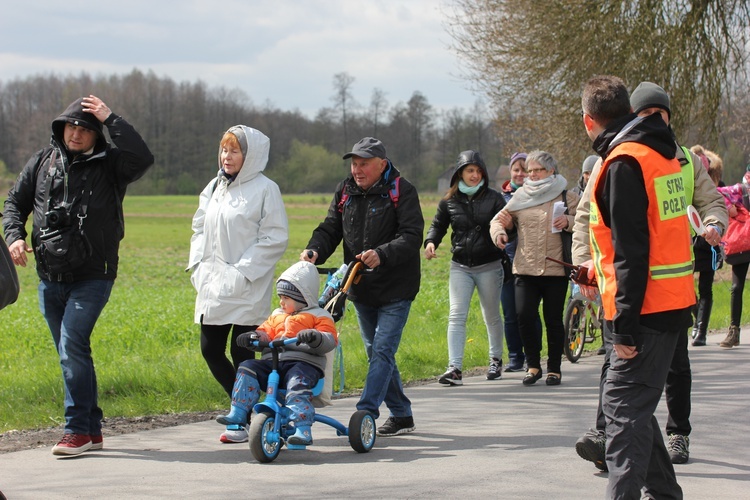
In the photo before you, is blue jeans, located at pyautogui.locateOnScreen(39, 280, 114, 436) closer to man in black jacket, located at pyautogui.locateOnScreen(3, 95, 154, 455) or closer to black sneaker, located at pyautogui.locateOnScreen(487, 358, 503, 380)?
man in black jacket, located at pyautogui.locateOnScreen(3, 95, 154, 455)

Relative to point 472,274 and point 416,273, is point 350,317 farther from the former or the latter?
point 416,273

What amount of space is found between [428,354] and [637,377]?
606 centimetres

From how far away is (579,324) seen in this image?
10773mm

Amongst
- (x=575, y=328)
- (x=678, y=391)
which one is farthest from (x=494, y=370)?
(x=678, y=391)

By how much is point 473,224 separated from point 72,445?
4405mm

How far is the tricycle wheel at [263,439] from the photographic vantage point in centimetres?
586

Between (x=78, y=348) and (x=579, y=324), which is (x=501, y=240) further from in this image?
(x=78, y=348)

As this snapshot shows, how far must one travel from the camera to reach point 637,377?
Result: 4398 millimetres

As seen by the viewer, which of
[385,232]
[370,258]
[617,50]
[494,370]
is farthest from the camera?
[617,50]

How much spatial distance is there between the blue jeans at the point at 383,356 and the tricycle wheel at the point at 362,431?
0.64 feet

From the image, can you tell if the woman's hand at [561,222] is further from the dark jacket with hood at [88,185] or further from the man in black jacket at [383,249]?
the dark jacket with hood at [88,185]

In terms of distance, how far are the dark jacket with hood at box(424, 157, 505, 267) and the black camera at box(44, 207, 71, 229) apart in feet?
12.2

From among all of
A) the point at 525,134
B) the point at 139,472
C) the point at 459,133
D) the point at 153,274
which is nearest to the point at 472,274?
the point at 139,472

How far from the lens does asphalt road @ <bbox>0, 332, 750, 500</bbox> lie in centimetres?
531
